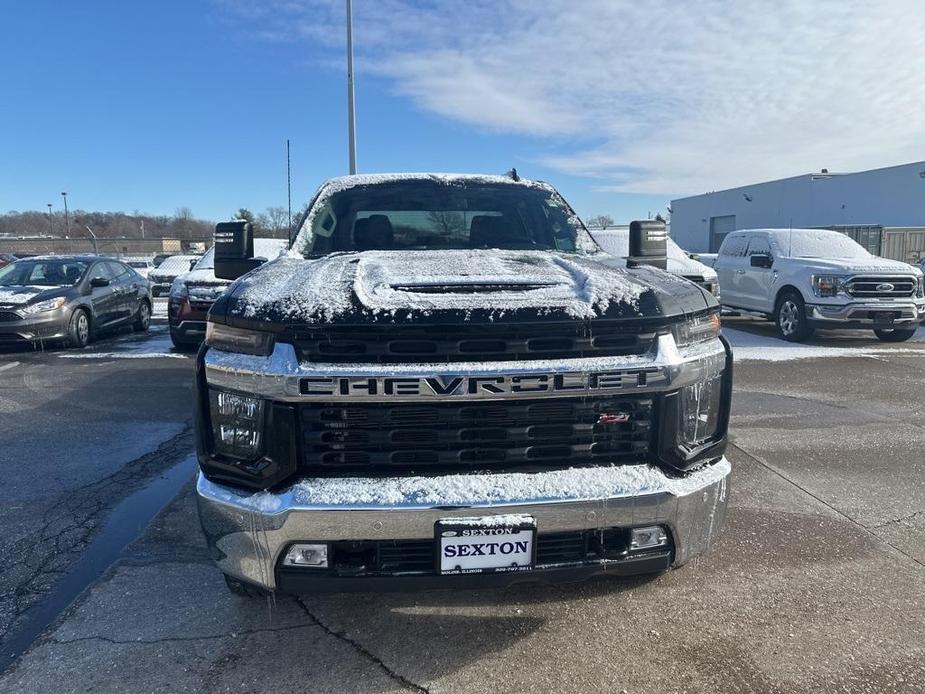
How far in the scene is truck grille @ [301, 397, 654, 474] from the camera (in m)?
2.22

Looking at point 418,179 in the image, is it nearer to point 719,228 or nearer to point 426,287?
point 426,287

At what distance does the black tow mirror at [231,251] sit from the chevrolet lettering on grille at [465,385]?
1720 mm

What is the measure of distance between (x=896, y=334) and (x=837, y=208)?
3072 centimetres

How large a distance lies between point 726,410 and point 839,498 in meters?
2.16

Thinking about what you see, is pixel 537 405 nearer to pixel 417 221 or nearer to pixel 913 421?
pixel 417 221

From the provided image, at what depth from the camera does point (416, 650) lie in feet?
8.27

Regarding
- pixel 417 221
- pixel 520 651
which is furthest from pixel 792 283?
pixel 520 651

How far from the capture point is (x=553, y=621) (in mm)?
2707

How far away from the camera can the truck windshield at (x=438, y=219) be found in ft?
12.8

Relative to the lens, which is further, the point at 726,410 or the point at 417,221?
the point at 417,221

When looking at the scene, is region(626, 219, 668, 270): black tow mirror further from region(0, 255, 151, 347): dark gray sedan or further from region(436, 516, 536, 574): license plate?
region(0, 255, 151, 347): dark gray sedan

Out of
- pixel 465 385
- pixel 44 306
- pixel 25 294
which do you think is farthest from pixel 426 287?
pixel 25 294

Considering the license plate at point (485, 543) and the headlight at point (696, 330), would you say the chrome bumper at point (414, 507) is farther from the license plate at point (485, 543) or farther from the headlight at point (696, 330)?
the headlight at point (696, 330)

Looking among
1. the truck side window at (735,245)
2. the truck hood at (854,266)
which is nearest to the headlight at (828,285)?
the truck hood at (854,266)
